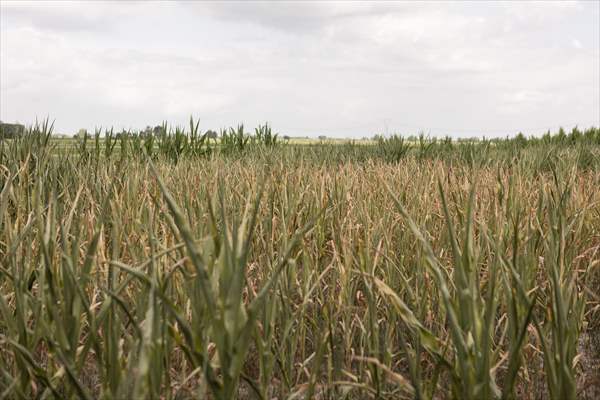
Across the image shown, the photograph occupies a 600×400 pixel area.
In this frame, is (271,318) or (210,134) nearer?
(271,318)

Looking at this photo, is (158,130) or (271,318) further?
(158,130)

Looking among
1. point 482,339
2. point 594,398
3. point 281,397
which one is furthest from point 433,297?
point 482,339

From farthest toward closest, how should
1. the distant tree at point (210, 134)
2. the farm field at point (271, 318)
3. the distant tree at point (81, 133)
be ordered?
1. the distant tree at point (210, 134)
2. the distant tree at point (81, 133)
3. the farm field at point (271, 318)

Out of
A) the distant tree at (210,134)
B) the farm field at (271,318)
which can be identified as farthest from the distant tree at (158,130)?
the farm field at (271,318)

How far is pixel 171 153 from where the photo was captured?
764 cm

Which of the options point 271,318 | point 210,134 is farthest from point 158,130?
point 271,318

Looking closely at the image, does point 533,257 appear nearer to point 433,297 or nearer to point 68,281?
point 433,297

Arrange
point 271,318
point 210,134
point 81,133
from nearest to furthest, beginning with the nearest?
point 271,318 → point 81,133 → point 210,134

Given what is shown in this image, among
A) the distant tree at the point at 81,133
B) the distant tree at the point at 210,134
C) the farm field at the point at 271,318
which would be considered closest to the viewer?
the farm field at the point at 271,318

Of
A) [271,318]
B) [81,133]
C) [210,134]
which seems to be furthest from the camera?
[210,134]

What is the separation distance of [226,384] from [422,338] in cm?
46

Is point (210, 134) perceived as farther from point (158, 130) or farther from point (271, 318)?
point (271, 318)

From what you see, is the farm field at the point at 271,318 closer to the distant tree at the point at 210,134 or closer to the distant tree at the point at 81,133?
the distant tree at the point at 81,133

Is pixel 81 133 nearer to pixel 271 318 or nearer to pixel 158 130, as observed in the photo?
pixel 158 130
